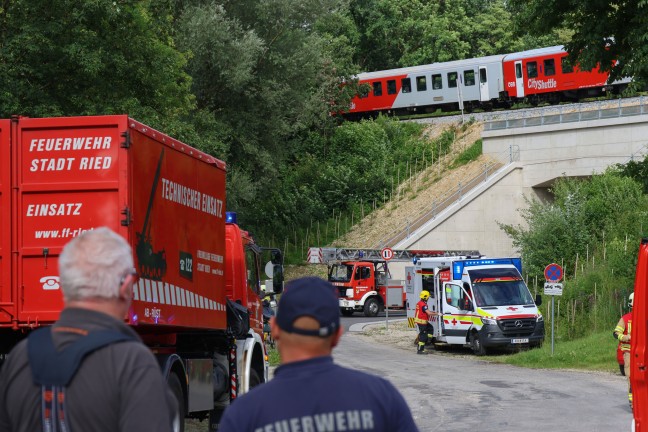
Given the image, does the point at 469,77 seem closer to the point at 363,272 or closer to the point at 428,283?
the point at 363,272

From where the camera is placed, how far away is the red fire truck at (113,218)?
11.3m

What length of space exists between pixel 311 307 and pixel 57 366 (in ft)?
3.12

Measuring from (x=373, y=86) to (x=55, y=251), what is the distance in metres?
58.9

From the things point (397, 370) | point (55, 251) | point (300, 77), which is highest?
point (300, 77)

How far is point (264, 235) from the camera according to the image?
192 ft

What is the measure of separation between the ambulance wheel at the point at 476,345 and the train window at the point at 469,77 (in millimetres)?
33705

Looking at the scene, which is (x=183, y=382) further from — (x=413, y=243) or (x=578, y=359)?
(x=413, y=243)

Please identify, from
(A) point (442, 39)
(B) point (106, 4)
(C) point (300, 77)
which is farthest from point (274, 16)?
(A) point (442, 39)

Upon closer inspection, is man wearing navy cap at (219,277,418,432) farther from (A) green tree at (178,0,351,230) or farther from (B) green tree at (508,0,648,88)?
(A) green tree at (178,0,351,230)

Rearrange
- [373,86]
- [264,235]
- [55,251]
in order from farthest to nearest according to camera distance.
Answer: [373,86], [264,235], [55,251]

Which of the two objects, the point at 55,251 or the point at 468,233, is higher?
the point at 468,233

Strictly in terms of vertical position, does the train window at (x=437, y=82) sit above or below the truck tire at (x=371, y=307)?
above

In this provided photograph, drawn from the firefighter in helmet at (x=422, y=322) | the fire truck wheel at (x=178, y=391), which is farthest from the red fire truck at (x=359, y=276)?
the fire truck wheel at (x=178, y=391)

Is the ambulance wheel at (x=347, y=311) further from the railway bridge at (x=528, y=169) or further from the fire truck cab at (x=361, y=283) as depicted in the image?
the railway bridge at (x=528, y=169)
